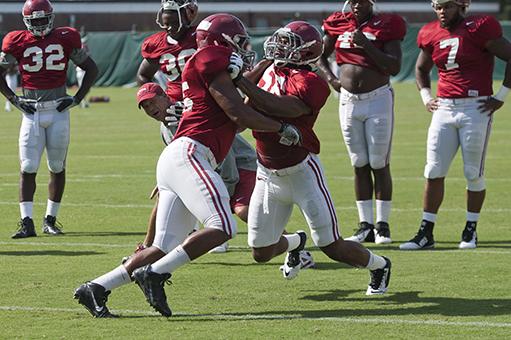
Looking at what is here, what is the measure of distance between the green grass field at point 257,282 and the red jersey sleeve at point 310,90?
1.23 meters

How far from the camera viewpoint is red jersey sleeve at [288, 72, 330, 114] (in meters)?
6.57

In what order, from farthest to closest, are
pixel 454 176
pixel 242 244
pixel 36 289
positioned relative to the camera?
1. pixel 454 176
2. pixel 242 244
3. pixel 36 289

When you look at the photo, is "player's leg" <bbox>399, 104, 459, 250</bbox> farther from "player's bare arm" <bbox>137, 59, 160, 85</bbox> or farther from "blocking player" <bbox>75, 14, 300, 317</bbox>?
"blocking player" <bbox>75, 14, 300, 317</bbox>

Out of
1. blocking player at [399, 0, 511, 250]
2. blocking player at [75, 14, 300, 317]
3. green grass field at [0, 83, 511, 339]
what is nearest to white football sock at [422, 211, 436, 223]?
blocking player at [399, 0, 511, 250]

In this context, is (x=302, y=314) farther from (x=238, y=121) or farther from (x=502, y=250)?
(x=502, y=250)

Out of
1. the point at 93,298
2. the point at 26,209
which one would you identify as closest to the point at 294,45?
the point at 93,298

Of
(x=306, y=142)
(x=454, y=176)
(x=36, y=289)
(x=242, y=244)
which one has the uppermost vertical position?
(x=306, y=142)

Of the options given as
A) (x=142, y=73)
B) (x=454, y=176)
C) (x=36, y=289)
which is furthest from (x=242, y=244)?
(x=454, y=176)

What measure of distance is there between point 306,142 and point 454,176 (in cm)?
723

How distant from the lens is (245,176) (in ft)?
28.4

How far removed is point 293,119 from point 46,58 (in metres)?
4.06

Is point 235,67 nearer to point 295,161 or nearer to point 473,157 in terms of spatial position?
point 295,161

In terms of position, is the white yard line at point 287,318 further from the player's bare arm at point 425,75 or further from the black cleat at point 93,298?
the player's bare arm at point 425,75

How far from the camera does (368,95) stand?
9.38 meters
